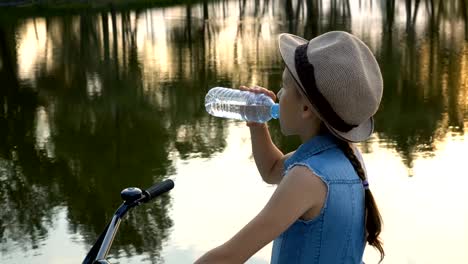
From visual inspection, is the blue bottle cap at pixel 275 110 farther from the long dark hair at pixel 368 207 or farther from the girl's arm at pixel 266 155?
the long dark hair at pixel 368 207

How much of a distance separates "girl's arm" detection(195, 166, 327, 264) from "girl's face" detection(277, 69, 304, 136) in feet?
0.43

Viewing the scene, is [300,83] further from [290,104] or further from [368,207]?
[368,207]

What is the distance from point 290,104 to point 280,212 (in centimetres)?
24

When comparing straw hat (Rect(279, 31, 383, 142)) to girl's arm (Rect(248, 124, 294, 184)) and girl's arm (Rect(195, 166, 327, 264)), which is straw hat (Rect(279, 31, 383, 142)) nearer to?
girl's arm (Rect(195, 166, 327, 264))

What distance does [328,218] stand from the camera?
1.63 meters

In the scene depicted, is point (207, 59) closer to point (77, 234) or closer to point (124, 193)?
point (77, 234)

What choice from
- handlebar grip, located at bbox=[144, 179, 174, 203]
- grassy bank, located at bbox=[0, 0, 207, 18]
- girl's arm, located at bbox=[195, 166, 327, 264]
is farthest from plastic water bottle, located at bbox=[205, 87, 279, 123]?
grassy bank, located at bbox=[0, 0, 207, 18]

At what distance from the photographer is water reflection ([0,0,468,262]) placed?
20.3ft

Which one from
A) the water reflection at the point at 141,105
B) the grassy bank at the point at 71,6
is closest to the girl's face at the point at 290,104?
the water reflection at the point at 141,105

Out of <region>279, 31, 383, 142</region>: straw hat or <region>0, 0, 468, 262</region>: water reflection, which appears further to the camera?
<region>0, 0, 468, 262</region>: water reflection

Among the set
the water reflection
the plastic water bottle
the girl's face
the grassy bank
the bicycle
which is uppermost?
the girl's face

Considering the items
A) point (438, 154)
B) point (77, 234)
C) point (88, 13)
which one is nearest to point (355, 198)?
point (77, 234)

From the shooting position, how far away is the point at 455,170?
21.4 ft

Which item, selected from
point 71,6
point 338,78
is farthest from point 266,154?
point 71,6
